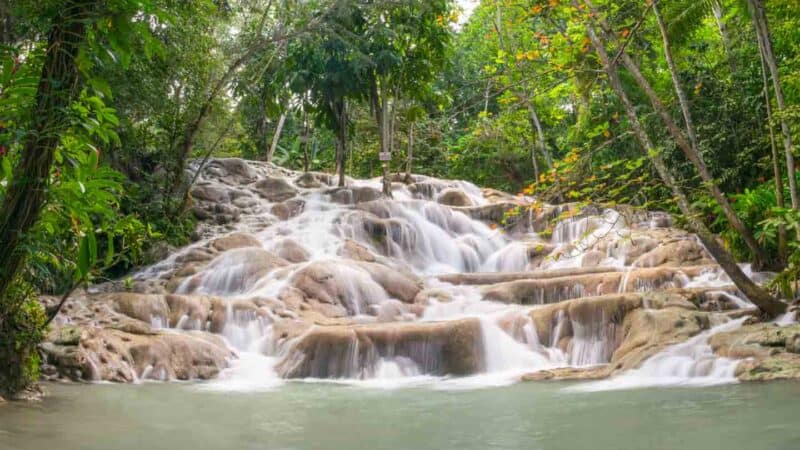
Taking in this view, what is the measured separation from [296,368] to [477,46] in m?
23.0

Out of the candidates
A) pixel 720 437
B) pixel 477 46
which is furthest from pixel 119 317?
pixel 477 46

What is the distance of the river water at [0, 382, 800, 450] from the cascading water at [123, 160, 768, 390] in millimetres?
1138

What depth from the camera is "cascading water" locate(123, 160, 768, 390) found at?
29.2 ft

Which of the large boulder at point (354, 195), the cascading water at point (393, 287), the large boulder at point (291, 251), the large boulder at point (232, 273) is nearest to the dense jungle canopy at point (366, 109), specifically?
the large boulder at point (354, 195)

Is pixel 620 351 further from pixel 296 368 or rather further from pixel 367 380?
pixel 296 368

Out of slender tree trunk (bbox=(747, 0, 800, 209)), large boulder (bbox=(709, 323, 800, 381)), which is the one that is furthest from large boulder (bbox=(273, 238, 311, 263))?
slender tree trunk (bbox=(747, 0, 800, 209))

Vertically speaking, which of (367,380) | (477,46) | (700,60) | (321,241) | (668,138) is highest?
(477,46)

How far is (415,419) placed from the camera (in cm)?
565

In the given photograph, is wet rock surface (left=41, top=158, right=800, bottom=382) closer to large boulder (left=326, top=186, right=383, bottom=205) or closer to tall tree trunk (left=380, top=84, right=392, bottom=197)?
large boulder (left=326, top=186, right=383, bottom=205)

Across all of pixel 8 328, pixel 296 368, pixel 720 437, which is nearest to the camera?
pixel 720 437

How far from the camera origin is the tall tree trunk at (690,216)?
305 inches

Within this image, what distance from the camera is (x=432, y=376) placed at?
878cm

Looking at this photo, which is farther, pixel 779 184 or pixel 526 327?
pixel 526 327

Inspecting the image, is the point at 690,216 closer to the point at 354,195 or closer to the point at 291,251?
the point at 291,251
